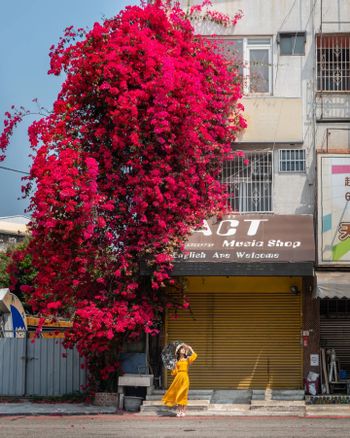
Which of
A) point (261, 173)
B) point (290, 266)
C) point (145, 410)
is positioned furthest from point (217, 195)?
point (145, 410)

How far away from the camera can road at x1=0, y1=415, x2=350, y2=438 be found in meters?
15.5

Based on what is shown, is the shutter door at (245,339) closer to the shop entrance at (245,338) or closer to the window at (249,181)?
the shop entrance at (245,338)

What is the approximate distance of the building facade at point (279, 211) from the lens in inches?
844

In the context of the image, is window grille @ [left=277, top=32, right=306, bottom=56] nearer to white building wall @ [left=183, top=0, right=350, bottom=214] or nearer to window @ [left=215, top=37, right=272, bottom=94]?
white building wall @ [left=183, top=0, right=350, bottom=214]

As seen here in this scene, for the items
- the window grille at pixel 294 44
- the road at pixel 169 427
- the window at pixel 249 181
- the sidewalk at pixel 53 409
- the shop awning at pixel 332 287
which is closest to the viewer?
the road at pixel 169 427

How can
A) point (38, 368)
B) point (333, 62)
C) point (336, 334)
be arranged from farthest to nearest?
point (333, 62), point (38, 368), point (336, 334)

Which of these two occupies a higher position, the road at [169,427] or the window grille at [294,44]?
the window grille at [294,44]

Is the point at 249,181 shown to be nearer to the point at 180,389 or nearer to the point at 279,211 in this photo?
the point at 279,211

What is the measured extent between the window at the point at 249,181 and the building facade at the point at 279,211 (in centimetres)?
3

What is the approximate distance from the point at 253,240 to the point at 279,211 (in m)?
1.74

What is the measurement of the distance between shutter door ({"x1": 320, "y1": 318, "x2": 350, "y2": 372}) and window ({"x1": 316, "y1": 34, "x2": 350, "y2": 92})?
6416mm

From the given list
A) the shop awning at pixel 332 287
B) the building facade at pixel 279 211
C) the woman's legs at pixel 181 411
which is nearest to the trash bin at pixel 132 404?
the woman's legs at pixel 181 411

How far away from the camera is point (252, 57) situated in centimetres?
2355

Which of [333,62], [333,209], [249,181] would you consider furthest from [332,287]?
[333,62]
